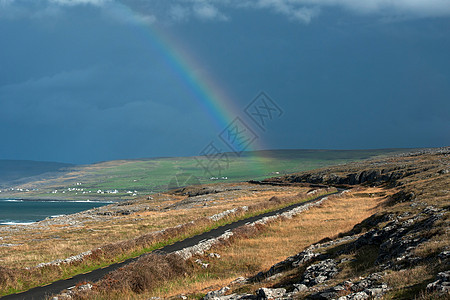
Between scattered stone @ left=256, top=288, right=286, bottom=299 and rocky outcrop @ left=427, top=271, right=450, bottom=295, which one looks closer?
rocky outcrop @ left=427, top=271, right=450, bottom=295

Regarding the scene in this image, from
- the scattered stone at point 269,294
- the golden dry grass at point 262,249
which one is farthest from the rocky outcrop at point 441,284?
the golden dry grass at point 262,249

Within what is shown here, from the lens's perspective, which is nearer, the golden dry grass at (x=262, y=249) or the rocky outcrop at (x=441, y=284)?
the rocky outcrop at (x=441, y=284)

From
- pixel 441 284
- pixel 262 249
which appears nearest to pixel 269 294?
pixel 441 284

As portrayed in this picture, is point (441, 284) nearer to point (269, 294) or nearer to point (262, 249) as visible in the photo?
point (269, 294)

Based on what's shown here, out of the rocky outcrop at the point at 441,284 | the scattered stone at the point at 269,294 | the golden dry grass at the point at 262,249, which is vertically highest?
the rocky outcrop at the point at 441,284

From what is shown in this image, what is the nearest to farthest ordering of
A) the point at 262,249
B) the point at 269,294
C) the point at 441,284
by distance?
the point at 441,284, the point at 269,294, the point at 262,249

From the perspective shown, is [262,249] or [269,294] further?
[262,249]

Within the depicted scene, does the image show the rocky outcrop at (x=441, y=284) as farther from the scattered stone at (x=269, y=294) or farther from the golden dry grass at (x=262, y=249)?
the golden dry grass at (x=262, y=249)

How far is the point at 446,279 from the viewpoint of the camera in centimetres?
1029

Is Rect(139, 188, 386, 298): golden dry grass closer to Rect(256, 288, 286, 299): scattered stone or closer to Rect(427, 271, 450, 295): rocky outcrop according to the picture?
Rect(256, 288, 286, 299): scattered stone

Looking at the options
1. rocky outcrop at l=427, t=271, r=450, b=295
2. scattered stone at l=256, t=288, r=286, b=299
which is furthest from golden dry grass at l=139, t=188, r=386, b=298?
rocky outcrop at l=427, t=271, r=450, b=295

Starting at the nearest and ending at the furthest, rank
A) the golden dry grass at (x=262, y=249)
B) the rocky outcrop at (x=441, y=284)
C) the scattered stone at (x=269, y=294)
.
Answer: the rocky outcrop at (x=441, y=284) < the scattered stone at (x=269, y=294) < the golden dry grass at (x=262, y=249)

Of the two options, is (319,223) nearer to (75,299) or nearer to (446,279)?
(75,299)

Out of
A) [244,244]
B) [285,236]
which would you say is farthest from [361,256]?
[285,236]
